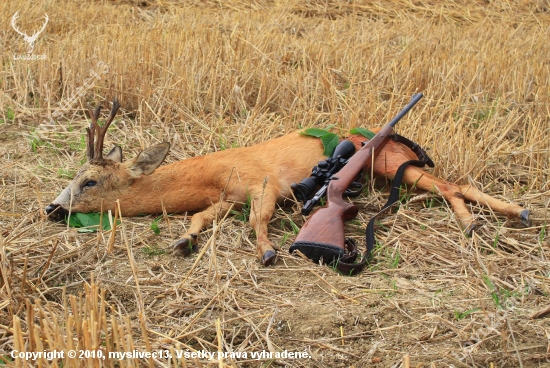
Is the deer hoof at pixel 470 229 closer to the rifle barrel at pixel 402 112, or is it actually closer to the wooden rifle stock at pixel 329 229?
the wooden rifle stock at pixel 329 229

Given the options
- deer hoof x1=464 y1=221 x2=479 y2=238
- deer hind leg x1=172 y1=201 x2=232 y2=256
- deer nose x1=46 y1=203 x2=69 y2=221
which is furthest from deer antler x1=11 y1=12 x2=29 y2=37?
deer hoof x1=464 y1=221 x2=479 y2=238

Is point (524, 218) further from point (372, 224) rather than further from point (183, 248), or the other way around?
point (183, 248)

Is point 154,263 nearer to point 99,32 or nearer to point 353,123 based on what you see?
point 353,123

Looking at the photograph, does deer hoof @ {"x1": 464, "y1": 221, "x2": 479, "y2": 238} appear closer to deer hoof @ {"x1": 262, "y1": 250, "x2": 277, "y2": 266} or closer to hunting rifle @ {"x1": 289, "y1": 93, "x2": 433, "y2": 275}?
hunting rifle @ {"x1": 289, "y1": 93, "x2": 433, "y2": 275}

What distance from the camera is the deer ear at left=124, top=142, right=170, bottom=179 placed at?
4898 millimetres

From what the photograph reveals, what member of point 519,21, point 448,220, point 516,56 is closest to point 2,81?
point 448,220

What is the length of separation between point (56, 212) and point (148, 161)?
28.6 inches

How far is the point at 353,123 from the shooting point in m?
6.07

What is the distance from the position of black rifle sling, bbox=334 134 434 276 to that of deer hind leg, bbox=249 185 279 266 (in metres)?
0.43

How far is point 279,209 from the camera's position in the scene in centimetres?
494

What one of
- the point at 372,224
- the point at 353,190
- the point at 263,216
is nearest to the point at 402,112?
the point at 353,190

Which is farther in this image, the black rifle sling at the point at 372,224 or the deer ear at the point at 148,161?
the deer ear at the point at 148,161

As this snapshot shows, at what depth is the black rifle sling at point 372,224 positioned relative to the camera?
12.8ft

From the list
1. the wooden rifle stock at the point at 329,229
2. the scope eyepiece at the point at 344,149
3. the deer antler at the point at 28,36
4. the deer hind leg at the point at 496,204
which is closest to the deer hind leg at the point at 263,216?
the wooden rifle stock at the point at 329,229
